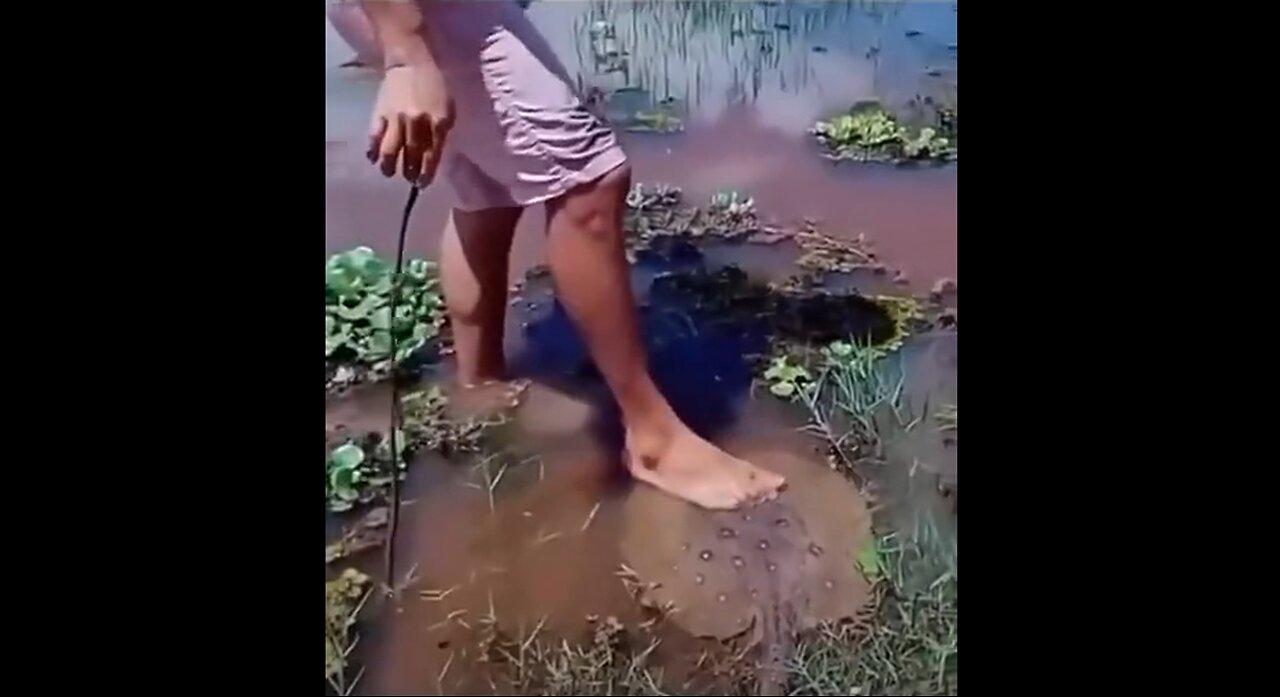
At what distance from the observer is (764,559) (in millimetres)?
1343

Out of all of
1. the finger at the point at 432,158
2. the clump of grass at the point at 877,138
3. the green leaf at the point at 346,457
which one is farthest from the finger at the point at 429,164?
the clump of grass at the point at 877,138

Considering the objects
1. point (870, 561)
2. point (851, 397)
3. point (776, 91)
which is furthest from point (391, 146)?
point (870, 561)

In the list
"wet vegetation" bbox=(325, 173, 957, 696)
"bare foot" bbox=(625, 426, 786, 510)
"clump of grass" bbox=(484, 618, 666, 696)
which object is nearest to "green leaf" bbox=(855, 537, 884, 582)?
"wet vegetation" bbox=(325, 173, 957, 696)

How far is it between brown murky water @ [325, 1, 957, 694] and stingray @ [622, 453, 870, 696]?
1 cm

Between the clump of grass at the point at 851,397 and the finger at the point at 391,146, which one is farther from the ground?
the finger at the point at 391,146

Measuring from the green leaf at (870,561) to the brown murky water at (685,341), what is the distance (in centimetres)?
4

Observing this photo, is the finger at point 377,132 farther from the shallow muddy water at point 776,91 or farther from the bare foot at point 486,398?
the bare foot at point 486,398

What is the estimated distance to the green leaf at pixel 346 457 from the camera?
132 cm

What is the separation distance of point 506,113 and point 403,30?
0.12 m
